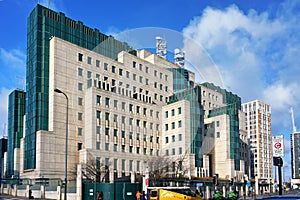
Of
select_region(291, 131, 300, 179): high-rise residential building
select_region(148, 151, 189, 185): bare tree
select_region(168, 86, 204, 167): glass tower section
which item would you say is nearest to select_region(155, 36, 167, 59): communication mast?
select_region(148, 151, 189, 185): bare tree

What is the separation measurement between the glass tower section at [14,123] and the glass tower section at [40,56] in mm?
11711

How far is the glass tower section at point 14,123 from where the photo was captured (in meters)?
87.1

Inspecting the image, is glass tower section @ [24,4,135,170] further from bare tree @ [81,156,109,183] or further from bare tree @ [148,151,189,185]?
bare tree @ [148,151,189,185]

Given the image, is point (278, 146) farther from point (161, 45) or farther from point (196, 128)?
point (196, 128)

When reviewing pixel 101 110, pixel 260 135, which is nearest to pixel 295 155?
pixel 260 135

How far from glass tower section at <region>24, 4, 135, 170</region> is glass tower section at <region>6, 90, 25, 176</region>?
461 inches

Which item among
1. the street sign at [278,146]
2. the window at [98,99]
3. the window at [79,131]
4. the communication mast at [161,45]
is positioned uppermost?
the communication mast at [161,45]

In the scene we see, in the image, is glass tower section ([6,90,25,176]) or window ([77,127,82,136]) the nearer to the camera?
window ([77,127,82,136])

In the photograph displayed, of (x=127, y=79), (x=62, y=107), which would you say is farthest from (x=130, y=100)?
(x=62, y=107)

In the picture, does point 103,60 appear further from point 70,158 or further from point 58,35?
point 70,158

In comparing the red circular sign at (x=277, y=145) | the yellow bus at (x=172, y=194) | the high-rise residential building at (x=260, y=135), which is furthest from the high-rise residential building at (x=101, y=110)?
the high-rise residential building at (x=260, y=135)

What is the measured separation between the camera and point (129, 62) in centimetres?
8500

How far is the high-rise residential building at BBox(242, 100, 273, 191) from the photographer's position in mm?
177000

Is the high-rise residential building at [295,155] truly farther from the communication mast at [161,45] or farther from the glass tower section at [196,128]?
the communication mast at [161,45]
